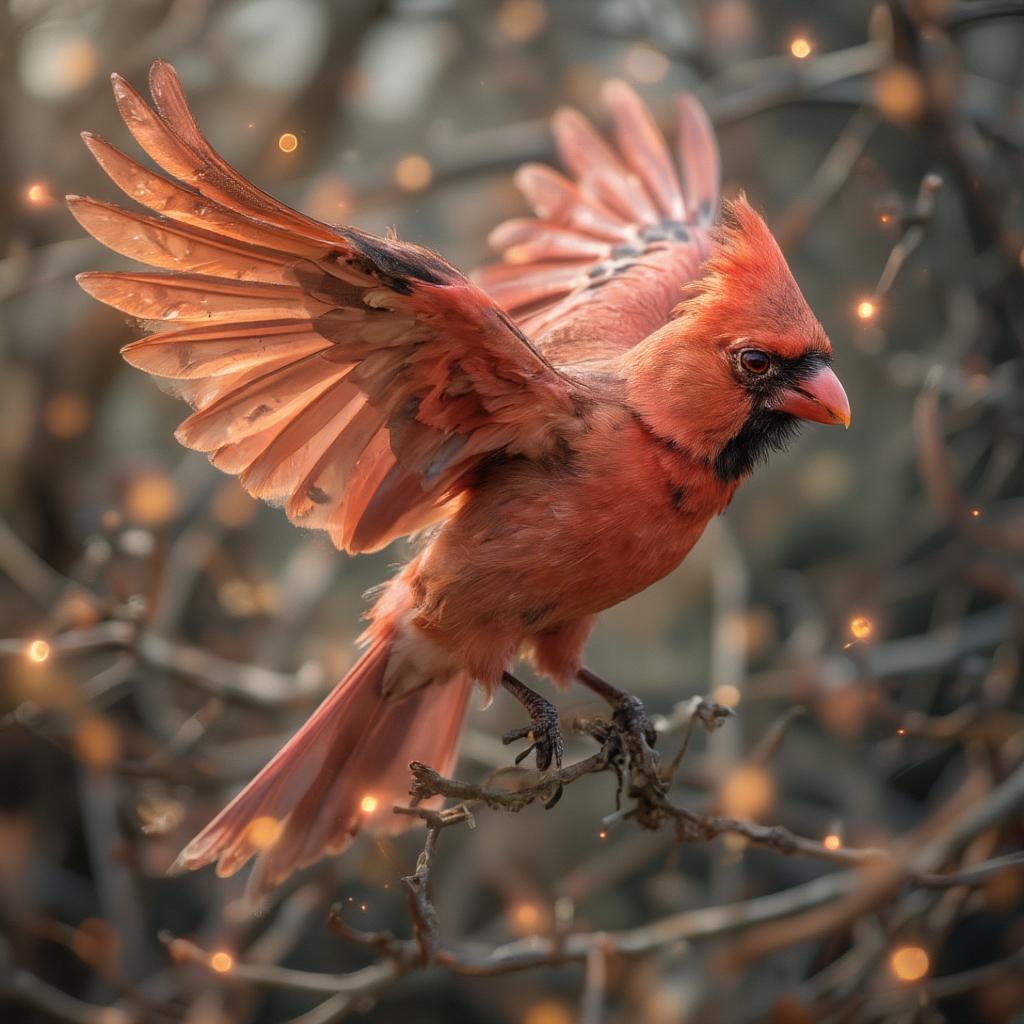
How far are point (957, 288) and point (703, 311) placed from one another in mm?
1821

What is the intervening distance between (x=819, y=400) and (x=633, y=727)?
2.54 ft

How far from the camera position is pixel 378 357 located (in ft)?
6.86

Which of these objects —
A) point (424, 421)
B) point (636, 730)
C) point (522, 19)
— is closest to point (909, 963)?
point (636, 730)

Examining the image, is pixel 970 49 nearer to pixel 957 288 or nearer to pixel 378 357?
pixel 957 288

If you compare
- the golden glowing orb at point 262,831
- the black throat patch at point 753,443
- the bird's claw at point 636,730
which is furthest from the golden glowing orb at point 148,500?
the black throat patch at point 753,443

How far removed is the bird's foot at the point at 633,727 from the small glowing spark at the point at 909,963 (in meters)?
0.77

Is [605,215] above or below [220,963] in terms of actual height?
above

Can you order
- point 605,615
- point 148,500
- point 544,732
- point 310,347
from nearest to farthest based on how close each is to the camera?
point 310,347 → point 544,732 → point 148,500 → point 605,615

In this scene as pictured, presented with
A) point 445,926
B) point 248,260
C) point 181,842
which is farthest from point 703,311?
point 445,926

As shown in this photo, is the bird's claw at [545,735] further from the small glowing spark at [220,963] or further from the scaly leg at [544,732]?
the small glowing spark at [220,963]

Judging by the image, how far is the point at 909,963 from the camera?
9.18 feet

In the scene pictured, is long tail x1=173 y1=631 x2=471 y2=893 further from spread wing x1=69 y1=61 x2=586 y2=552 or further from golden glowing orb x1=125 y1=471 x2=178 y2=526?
golden glowing orb x1=125 y1=471 x2=178 y2=526

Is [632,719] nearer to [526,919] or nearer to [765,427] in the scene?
[765,427]

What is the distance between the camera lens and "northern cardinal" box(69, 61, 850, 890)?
1916mm
